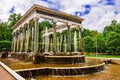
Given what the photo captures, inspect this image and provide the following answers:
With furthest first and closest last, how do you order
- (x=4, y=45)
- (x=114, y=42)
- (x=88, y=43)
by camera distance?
(x=88, y=43) < (x=4, y=45) < (x=114, y=42)

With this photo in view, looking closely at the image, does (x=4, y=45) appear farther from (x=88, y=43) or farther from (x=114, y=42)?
(x=114, y=42)

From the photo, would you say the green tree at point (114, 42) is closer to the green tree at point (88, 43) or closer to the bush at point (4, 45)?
the green tree at point (88, 43)

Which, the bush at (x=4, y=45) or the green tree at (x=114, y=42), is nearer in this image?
the green tree at (x=114, y=42)

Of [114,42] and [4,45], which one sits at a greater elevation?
[114,42]

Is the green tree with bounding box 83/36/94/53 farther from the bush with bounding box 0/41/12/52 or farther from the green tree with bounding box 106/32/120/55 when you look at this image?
the bush with bounding box 0/41/12/52

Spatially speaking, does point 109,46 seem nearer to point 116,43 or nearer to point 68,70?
point 116,43

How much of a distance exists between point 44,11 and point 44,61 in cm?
568

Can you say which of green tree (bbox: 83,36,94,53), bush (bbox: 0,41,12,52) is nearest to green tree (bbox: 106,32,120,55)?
green tree (bbox: 83,36,94,53)

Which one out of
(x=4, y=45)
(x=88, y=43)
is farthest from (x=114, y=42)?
(x=4, y=45)

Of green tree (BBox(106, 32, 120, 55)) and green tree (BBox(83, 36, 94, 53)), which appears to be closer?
green tree (BBox(106, 32, 120, 55))

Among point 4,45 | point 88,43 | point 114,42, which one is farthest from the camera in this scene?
point 88,43

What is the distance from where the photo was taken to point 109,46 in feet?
116

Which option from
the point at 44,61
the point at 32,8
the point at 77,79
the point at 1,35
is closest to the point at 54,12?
the point at 32,8

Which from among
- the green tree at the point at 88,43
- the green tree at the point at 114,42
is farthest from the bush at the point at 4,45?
the green tree at the point at 114,42
